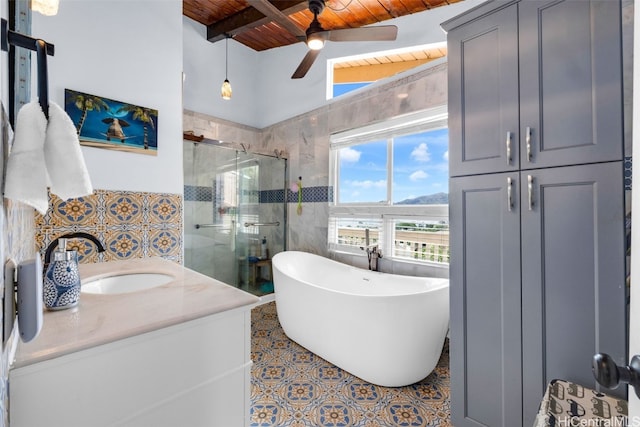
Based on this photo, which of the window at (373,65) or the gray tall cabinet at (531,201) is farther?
the window at (373,65)

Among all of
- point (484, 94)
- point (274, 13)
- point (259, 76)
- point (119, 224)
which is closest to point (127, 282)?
point (119, 224)

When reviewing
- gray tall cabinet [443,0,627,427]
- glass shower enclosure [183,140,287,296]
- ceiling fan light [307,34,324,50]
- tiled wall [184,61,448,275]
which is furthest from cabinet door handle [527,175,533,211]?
glass shower enclosure [183,140,287,296]

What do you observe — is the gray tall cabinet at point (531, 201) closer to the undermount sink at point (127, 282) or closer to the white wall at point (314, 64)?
the white wall at point (314, 64)

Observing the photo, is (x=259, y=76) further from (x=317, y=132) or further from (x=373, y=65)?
(x=373, y=65)

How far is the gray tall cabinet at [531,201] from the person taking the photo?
3.46ft

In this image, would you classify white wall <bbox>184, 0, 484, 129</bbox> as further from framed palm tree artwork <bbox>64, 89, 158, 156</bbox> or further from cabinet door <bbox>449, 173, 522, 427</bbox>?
cabinet door <bbox>449, 173, 522, 427</bbox>

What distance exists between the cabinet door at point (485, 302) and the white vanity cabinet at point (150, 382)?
1112 mm

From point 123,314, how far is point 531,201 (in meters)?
1.57

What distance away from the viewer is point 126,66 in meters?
1.80

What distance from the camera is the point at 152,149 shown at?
1.92m

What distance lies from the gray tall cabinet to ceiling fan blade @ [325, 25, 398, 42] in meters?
0.89

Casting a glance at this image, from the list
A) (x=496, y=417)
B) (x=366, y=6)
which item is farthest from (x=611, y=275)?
(x=366, y=6)

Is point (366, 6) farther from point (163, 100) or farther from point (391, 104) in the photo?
point (163, 100)

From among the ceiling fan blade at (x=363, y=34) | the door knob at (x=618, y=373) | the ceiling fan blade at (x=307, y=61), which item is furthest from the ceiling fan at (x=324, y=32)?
the door knob at (x=618, y=373)
